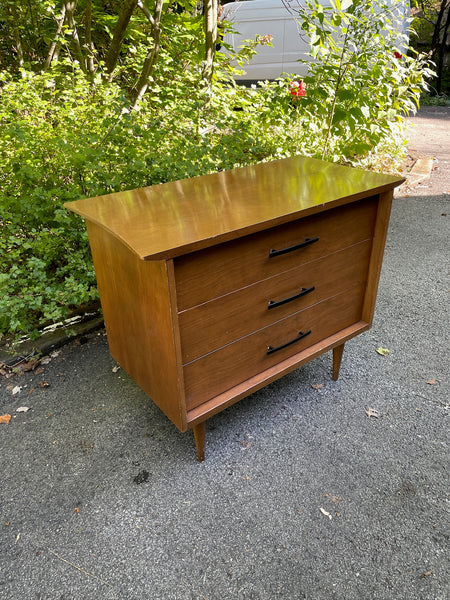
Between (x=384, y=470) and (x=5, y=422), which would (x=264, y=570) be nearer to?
(x=384, y=470)

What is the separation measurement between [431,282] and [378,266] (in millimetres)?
1500

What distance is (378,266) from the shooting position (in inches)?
80.9

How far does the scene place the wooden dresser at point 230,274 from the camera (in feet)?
4.79

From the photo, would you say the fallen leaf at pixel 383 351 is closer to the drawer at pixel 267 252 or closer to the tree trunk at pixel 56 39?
the drawer at pixel 267 252

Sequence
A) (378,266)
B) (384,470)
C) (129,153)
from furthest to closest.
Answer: (129,153)
(378,266)
(384,470)

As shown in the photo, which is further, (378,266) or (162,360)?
(378,266)

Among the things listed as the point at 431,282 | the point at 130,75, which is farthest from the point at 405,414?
the point at 130,75

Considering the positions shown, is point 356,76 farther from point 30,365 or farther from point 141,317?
point 30,365

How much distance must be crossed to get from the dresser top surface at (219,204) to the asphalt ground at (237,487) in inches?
40.4

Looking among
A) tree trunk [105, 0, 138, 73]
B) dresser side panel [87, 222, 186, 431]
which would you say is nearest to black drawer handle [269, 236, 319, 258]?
dresser side panel [87, 222, 186, 431]

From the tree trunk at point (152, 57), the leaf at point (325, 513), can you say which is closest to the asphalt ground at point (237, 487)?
the leaf at point (325, 513)

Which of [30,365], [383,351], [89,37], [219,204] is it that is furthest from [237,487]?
[89,37]

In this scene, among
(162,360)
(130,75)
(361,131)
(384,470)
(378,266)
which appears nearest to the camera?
(162,360)

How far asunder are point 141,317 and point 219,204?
0.54 metres
